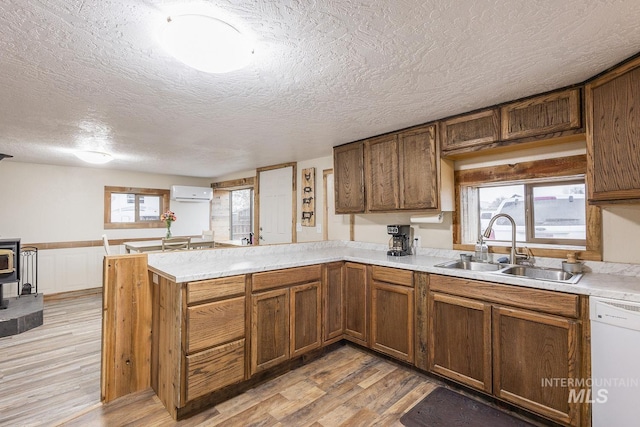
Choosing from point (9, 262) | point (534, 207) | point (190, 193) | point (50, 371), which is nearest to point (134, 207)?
point (190, 193)

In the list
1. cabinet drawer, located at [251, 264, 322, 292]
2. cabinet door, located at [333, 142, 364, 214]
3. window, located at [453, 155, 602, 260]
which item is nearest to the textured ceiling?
cabinet door, located at [333, 142, 364, 214]

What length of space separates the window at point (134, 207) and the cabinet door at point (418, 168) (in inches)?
194

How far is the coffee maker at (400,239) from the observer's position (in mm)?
2986

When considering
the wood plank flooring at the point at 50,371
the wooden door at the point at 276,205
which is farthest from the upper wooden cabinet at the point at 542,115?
the wood plank flooring at the point at 50,371

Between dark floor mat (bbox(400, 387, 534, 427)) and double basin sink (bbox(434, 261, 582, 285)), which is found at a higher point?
double basin sink (bbox(434, 261, 582, 285))

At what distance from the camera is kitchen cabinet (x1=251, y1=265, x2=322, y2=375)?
225cm

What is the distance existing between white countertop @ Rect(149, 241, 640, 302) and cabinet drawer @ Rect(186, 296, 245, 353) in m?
0.21

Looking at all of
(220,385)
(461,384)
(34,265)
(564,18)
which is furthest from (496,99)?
(34,265)

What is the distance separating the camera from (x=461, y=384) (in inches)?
84.7

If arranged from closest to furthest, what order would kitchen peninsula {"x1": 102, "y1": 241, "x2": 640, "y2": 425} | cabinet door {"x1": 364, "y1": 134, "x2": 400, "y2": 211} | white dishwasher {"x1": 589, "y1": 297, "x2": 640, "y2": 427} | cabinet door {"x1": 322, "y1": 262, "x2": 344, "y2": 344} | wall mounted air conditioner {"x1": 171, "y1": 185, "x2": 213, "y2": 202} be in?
white dishwasher {"x1": 589, "y1": 297, "x2": 640, "y2": 427}, kitchen peninsula {"x1": 102, "y1": 241, "x2": 640, "y2": 425}, cabinet door {"x1": 322, "y1": 262, "x2": 344, "y2": 344}, cabinet door {"x1": 364, "y1": 134, "x2": 400, "y2": 211}, wall mounted air conditioner {"x1": 171, "y1": 185, "x2": 213, "y2": 202}

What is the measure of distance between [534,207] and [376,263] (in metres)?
1.39

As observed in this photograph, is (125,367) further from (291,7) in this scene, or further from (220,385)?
(291,7)

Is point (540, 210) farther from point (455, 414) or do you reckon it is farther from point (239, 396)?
point (239, 396)

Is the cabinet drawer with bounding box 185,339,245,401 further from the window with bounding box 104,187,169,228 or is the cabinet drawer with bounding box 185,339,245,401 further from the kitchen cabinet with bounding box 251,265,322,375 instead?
the window with bounding box 104,187,169,228
